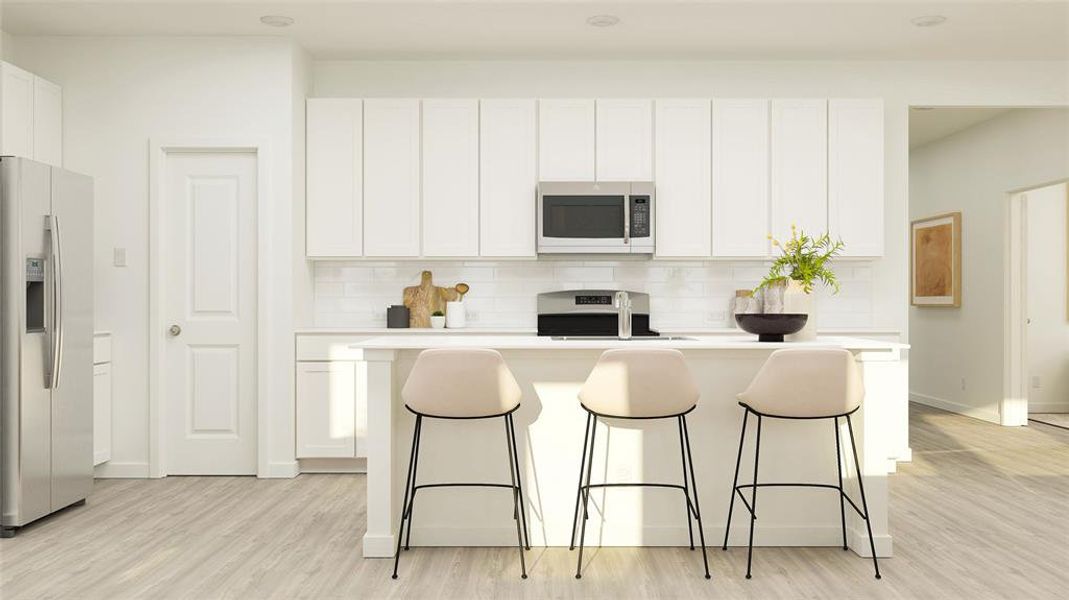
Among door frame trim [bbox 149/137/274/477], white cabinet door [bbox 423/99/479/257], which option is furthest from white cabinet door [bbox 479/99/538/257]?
door frame trim [bbox 149/137/274/477]

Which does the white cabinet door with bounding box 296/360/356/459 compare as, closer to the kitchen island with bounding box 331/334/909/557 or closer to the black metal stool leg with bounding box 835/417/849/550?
the kitchen island with bounding box 331/334/909/557

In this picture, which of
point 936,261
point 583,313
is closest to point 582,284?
point 583,313

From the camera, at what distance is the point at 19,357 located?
3592 mm

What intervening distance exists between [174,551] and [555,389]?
179cm

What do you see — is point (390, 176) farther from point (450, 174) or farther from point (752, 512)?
point (752, 512)

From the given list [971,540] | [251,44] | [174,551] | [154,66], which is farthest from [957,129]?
[174,551]

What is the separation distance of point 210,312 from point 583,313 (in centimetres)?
243

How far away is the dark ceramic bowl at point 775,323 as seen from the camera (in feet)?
11.0

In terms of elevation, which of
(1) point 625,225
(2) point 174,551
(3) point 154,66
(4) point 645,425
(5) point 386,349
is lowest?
(2) point 174,551

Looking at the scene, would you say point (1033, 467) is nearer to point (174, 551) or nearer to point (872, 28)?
point (872, 28)

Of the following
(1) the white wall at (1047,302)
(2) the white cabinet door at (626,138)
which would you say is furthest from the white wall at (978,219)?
(2) the white cabinet door at (626,138)

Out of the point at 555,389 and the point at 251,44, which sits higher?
the point at 251,44

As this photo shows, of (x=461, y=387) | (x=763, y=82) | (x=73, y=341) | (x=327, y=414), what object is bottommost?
(x=327, y=414)

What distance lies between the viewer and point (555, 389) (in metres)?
3.40
